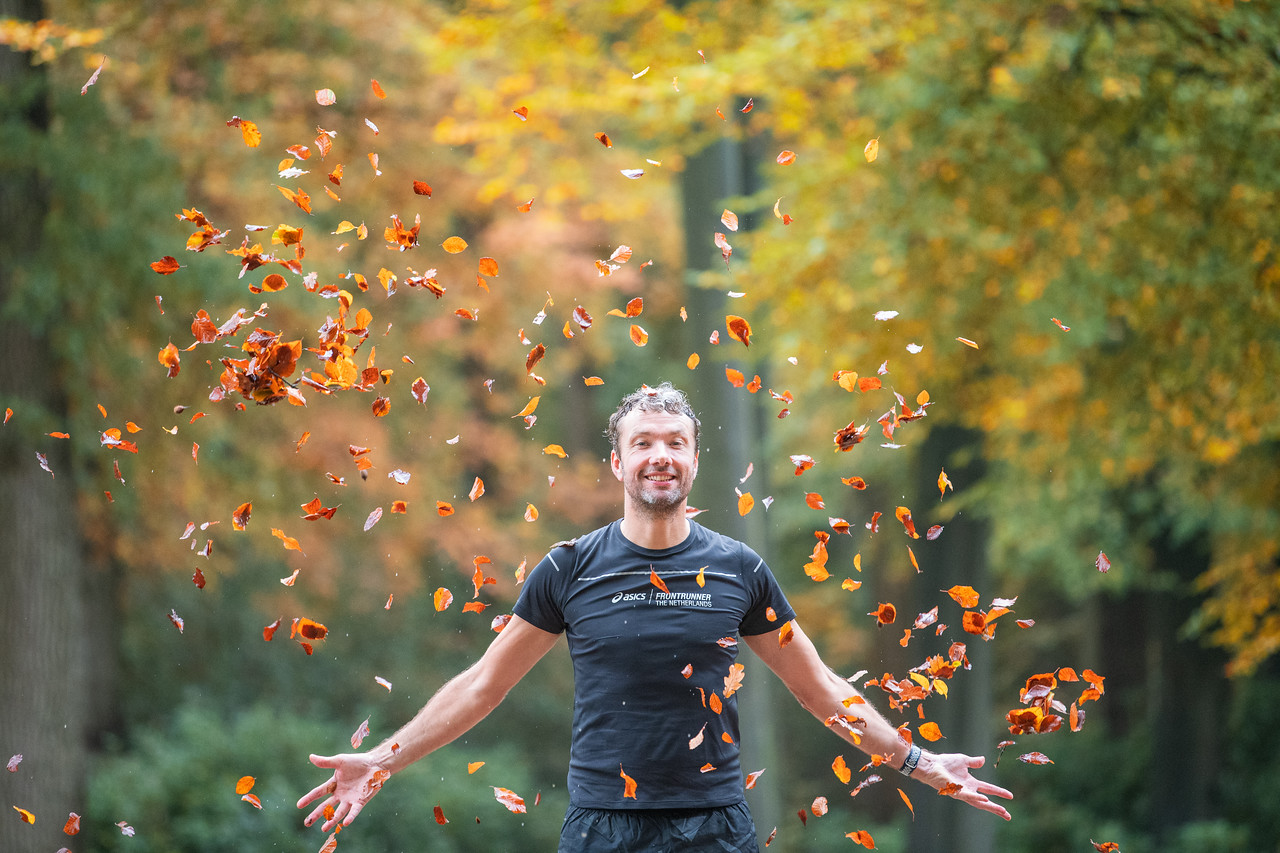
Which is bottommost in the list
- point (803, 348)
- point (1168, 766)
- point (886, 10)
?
point (1168, 766)

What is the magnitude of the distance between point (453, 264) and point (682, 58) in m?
3.55

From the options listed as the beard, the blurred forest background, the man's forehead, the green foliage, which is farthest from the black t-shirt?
the green foliage

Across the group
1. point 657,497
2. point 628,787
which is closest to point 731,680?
point 628,787

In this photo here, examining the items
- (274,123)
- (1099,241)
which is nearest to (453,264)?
(274,123)

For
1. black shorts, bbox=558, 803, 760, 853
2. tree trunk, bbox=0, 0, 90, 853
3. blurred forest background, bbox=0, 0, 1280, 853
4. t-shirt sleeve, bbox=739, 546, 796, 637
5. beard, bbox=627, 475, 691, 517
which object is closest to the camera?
black shorts, bbox=558, 803, 760, 853

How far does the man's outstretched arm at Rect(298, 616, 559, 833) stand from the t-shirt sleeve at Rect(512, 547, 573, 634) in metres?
0.03

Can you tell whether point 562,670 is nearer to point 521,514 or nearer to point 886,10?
point 521,514

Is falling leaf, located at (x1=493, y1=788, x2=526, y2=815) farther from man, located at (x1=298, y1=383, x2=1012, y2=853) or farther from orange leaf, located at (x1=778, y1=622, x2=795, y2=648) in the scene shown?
orange leaf, located at (x1=778, y1=622, x2=795, y2=648)

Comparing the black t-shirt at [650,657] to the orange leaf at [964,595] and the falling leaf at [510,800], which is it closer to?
the falling leaf at [510,800]

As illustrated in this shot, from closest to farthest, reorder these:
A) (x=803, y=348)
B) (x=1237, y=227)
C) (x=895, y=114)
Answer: (x=1237, y=227) < (x=895, y=114) < (x=803, y=348)

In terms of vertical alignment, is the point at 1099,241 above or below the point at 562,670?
above

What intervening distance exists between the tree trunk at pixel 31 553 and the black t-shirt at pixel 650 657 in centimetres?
522

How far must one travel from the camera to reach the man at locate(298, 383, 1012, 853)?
286 cm

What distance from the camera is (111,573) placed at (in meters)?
10.2
